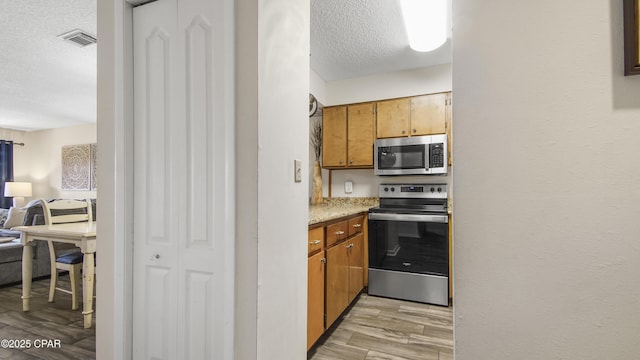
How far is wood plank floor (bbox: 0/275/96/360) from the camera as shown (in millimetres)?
1987

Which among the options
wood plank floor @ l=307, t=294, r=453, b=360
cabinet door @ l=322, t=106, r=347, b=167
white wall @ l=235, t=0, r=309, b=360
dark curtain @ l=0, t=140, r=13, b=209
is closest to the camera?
white wall @ l=235, t=0, r=309, b=360

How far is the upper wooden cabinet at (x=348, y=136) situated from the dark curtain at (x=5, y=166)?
691 centimetres

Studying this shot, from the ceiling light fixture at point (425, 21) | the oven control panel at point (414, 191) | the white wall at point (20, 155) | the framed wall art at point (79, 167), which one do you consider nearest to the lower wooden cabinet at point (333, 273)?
the oven control panel at point (414, 191)

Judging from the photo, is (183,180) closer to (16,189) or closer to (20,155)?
(16,189)

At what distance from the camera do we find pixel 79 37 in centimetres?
247

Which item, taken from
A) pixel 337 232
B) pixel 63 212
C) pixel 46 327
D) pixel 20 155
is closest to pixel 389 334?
pixel 337 232

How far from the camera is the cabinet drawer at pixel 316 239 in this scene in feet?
5.87

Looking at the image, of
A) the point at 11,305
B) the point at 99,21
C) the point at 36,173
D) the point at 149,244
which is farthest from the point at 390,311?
the point at 36,173

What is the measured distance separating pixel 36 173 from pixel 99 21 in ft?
23.4

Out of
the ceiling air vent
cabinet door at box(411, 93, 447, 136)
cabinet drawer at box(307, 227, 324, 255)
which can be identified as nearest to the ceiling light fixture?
cabinet door at box(411, 93, 447, 136)

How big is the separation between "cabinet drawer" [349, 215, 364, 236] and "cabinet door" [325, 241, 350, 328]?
0.16m

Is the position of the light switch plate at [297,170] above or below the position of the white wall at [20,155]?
below

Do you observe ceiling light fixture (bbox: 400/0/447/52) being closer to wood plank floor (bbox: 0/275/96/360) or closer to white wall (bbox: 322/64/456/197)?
white wall (bbox: 322/64/456/197)

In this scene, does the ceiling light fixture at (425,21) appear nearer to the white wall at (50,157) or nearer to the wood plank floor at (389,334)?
the wood plank floor at (389,334)
